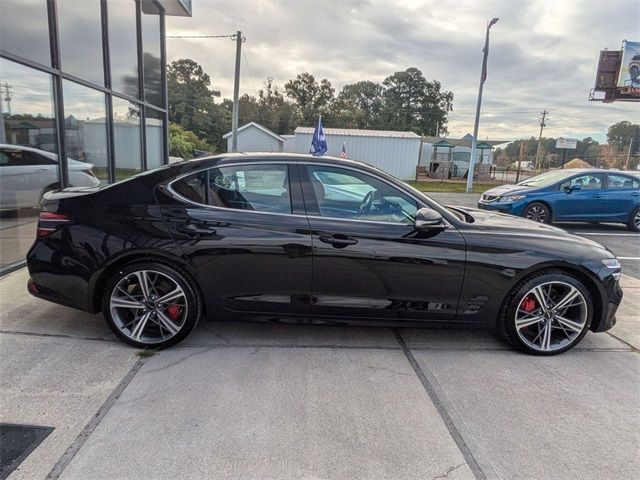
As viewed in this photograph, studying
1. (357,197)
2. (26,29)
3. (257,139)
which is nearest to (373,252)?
(357,197)

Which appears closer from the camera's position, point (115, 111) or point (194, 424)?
point (194, 424)

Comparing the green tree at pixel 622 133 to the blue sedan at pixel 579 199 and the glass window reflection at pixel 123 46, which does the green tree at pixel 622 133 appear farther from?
the glass window reflection at pixel 123 46

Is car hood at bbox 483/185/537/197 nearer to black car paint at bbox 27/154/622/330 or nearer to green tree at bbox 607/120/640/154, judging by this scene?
black car paint at bbox 27/154/622/330

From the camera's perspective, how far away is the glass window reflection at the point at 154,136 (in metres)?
9.15

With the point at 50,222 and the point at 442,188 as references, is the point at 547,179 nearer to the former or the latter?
the point at 50,222

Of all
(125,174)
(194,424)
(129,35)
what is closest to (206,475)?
(194,424)

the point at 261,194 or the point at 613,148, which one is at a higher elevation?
the point at 613,148

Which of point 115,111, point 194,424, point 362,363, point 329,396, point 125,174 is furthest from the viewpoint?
point 125,174

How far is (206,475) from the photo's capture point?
76.3 inches

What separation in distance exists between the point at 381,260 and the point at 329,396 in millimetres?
1034

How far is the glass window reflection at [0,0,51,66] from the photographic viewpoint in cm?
448

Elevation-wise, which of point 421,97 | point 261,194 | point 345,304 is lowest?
point 345,304

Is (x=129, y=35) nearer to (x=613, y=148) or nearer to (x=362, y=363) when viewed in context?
(x=362, y=363)

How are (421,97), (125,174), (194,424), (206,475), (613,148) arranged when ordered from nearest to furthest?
(206,475)
(194,424)
(125,174)
(613,148)
(421,97)
